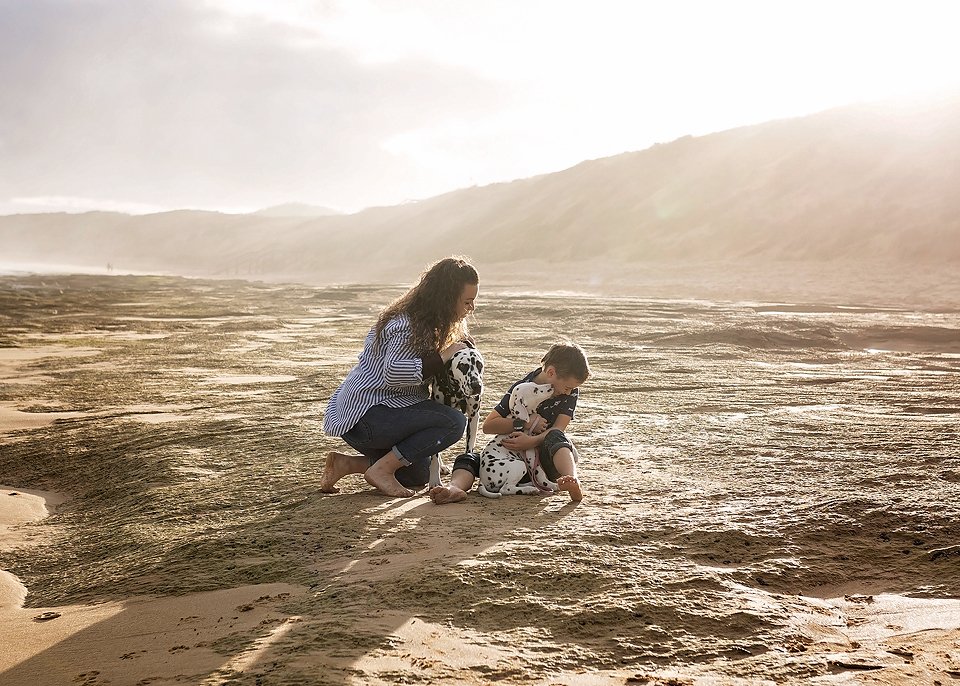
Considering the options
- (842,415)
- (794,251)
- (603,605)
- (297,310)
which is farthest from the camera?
(794,251)

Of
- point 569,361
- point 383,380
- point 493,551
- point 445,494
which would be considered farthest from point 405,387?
point 493,551

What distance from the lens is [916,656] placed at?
245cm

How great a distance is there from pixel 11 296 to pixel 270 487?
65.7 ft

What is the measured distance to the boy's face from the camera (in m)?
4.08

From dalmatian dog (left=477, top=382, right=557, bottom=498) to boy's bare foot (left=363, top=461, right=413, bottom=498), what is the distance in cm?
38

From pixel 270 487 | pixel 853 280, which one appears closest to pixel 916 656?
pixel 270 487

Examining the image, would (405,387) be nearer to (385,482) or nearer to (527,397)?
(385,482)

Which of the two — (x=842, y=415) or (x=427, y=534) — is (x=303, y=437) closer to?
(x=427, y=534)

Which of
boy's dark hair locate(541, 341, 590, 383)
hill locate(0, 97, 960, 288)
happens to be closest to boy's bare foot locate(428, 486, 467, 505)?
boy's dark hair locate(541, 341, 590, 383)

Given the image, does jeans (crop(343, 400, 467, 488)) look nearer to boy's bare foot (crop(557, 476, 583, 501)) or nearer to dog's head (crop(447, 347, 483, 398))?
dog's head (crop(447, 347, 483, 398))

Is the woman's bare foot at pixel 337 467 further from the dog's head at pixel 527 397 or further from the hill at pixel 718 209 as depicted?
the hill at pixel 718 209

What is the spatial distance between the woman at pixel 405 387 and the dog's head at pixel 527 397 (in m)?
0.26

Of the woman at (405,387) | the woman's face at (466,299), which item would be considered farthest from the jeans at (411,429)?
the woman's face at (466,299)

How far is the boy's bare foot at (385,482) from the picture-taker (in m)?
4.16
